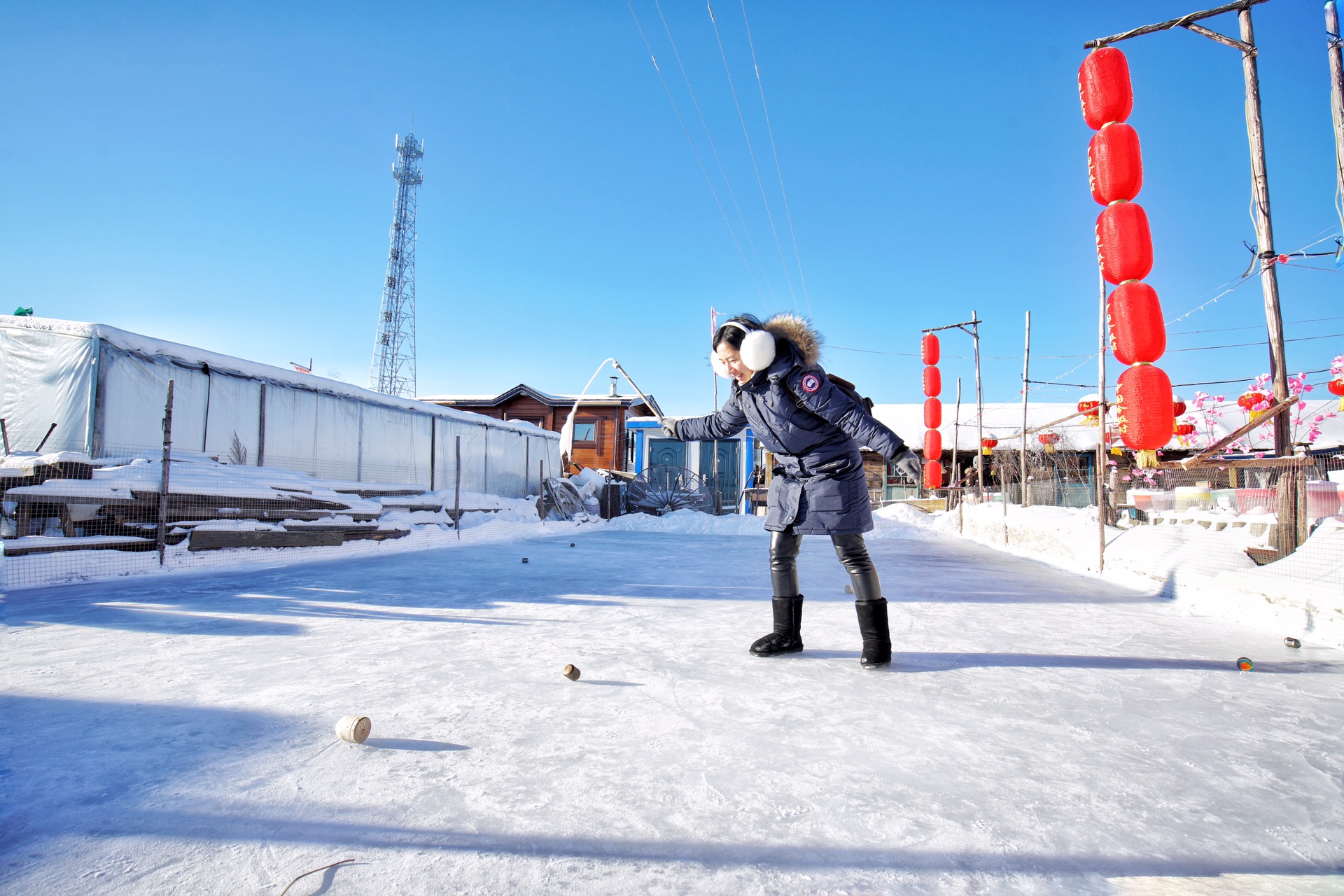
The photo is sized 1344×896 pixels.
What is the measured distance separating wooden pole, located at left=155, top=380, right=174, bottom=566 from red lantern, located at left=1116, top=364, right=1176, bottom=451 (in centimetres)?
870

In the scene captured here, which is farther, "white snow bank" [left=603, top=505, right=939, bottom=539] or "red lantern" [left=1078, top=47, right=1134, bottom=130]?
"white snow bank" [left=603, top=505, right=939, bottom=539]

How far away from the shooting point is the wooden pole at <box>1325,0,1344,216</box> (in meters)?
4.63

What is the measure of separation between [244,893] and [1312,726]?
2880mm

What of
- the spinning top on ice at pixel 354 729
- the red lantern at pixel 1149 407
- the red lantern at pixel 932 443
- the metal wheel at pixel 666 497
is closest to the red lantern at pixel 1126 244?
the red lantern at pixel 1149 407

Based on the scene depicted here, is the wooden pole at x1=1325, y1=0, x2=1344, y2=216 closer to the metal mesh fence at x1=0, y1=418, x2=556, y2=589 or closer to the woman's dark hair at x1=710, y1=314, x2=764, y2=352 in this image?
the woman's dark hair at x1=710, y1=314, x2=764, y2=352

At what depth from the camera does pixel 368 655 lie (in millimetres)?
2688

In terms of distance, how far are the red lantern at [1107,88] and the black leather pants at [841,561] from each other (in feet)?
17.9

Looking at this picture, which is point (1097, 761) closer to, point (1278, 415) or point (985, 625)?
point (985, 625)

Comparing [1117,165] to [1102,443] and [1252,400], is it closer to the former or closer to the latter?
[1102,443]

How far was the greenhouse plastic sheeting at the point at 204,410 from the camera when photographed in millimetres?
7766

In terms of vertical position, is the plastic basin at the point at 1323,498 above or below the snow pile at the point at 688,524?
above

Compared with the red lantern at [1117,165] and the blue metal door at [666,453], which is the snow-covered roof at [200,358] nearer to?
the blue metal door at [666,453]

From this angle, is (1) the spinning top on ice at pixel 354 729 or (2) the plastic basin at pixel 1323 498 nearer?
(1) the spinning top on ice at pixel 354 729

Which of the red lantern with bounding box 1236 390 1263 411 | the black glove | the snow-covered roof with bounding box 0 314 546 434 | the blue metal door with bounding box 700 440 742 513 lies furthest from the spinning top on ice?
the blue metal door with bounding box 700 440 742 513
